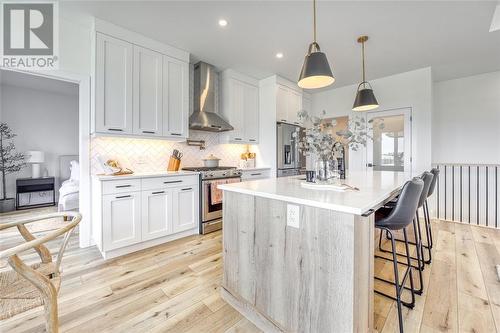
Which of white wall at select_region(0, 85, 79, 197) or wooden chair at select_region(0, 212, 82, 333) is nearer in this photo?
wooden chair at select_region(0, 212, 82, 333)

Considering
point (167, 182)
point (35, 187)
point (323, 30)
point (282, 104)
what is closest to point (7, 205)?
point (35, 187)

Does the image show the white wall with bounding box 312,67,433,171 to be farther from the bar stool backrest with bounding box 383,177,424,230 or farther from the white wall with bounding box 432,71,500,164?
the bar stool backrest with bounding box 383,177,424,230

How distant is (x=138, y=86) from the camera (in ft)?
9.50

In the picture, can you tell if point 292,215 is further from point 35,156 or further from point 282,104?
point 35,156

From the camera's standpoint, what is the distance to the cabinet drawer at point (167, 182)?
274 centimetres

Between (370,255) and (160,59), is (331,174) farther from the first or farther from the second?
(160,59)

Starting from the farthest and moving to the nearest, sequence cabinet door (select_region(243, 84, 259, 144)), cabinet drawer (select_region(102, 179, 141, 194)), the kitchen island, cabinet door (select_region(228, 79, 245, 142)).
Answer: cabinet door (select_region(243, 84, 259, 144)) → cabinet door (select_region(228, 79, 245, 142)) → cabinet drawer (select_region(102, 179, 141, 194)) → the kitchen island

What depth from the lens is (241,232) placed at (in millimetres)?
1654

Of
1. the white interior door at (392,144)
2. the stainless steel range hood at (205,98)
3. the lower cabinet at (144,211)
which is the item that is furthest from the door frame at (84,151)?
the white interior door at (392,144)

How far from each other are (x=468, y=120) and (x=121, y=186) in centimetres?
614

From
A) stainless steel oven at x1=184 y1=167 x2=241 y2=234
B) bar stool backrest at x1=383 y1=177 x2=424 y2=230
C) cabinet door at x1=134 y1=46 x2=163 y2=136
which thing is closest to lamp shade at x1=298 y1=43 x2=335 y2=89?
bar stool backrest at x1=383 y1=177 x2=424 y2=230

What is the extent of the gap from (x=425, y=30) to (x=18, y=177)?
793 cm

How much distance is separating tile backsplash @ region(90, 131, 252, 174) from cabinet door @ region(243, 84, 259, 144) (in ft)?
1.75

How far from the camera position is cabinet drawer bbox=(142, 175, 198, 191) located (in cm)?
274
